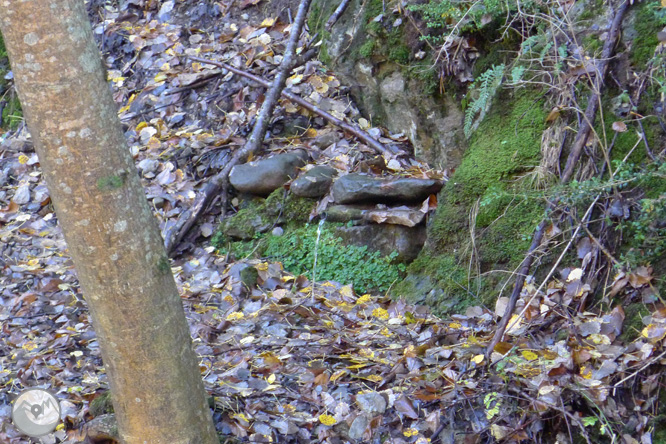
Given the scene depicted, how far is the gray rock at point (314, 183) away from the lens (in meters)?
5.17

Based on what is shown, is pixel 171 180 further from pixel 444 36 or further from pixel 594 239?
pixel 594 239

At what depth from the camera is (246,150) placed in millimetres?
5699

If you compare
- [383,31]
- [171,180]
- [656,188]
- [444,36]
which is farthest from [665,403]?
[171,180]

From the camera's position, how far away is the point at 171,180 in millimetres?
5875

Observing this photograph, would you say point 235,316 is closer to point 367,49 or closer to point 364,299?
point 364,299

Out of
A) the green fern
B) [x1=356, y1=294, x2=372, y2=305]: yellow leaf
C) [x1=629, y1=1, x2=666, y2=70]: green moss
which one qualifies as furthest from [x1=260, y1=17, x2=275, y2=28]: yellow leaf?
[x1=629, y1=1, x2=666, y2=70]: green moss

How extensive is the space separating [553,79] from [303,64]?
275 centimetres

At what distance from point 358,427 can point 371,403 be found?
0.46 feet

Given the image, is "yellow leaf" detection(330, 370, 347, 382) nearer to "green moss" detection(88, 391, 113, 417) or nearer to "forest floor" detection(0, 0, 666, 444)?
"forest floor" detection(0, 0, 666, 444)

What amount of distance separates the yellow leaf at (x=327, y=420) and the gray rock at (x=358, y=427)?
0.09m

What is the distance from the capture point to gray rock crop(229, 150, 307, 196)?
5441 mm

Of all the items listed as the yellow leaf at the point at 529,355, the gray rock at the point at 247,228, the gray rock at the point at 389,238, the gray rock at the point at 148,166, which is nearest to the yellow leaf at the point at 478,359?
the yellow leaf at the point at 529,355

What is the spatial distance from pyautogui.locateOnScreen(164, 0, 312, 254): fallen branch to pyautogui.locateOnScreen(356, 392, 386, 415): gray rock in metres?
2.60

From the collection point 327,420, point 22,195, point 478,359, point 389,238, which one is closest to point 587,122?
point 478,359
